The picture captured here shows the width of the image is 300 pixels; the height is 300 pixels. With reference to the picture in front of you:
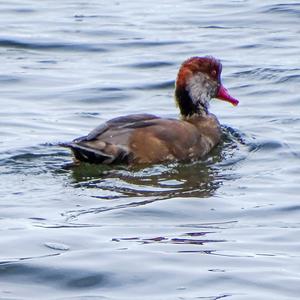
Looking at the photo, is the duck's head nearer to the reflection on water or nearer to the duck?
the duck

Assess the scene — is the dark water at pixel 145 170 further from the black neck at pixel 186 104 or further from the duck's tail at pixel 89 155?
the black neck at pixel 186 104

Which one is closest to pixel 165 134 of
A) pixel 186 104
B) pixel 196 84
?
pixel 186 104

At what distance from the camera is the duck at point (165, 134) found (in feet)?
37.8

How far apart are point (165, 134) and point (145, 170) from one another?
412 millimetres

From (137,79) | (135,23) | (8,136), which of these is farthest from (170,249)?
(135,23)

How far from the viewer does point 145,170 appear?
11.6 metres

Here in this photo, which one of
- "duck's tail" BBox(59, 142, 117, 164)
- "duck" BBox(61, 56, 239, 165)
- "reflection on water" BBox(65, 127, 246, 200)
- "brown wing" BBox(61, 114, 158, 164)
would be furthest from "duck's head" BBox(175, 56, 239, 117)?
"duck's tail" BBox(59, 142, 117, 164)

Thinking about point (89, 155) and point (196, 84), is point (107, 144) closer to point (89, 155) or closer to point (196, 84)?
point (89, 155)

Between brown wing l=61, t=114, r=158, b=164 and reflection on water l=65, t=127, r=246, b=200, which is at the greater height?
brown wing l=61, t=114, r=158, b=164

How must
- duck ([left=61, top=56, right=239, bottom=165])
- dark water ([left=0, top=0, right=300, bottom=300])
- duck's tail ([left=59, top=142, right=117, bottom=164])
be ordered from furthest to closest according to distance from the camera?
duck ([left=61, top=56, right=239, bottom=165]) → duck's tail ([left=59, top=142, right=117, bottom=164]) → dark water ([left=0, top=0, right=300, bottom=300])

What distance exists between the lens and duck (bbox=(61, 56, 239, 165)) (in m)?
11.5

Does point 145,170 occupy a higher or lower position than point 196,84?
lower

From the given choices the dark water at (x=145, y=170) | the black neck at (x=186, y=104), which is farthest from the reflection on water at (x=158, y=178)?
the black neck at (x=186, y=104)

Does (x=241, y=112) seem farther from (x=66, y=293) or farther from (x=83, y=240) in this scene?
(x=66, y=293)
